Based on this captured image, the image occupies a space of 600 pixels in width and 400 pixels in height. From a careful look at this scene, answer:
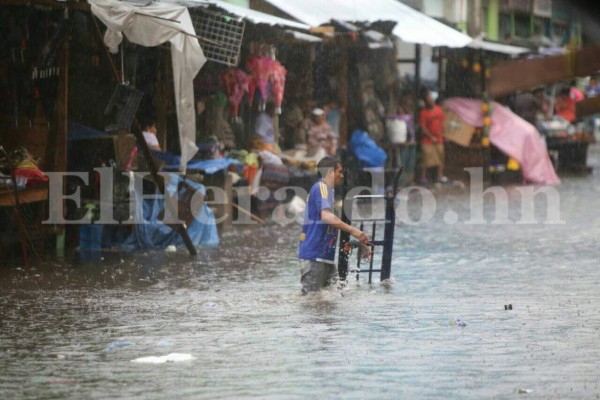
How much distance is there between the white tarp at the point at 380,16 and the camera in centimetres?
2136

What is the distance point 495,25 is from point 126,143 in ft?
90.1

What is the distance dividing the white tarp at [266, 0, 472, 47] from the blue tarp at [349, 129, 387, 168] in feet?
7.04

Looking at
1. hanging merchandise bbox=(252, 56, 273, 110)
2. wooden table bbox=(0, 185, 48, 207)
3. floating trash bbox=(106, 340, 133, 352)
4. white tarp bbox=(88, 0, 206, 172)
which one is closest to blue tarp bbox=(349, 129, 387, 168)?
hanging merchandise bbox=(252, 56, 273, 110)

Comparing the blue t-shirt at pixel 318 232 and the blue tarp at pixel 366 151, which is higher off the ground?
the blue tarp at pixel 366 151

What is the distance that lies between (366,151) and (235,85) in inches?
197

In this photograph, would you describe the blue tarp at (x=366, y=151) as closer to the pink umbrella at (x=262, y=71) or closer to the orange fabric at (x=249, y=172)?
the pink umbrella at (x=262, y=71)

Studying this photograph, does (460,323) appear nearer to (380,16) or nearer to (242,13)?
(242,13)

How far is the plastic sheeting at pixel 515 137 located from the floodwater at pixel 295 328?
13.7 m

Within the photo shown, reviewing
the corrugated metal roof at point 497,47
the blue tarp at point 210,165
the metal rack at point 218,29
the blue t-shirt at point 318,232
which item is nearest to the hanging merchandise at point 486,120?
the corrugated metal roof at point 497,47

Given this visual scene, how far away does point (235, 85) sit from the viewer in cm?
1912

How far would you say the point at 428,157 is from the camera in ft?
88.5

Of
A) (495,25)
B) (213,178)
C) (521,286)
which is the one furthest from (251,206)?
(495,25)

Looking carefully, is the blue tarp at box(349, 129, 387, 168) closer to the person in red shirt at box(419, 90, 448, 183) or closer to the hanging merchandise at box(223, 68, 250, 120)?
the person in red shirt at box(419, 90, 448, 183)

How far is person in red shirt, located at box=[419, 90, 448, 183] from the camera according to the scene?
2702cm
